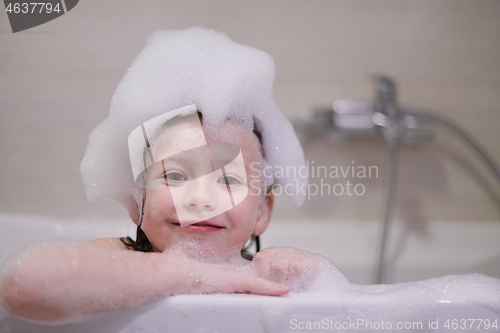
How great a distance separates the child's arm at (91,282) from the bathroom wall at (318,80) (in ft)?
2.02

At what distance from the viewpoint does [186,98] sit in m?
0.65

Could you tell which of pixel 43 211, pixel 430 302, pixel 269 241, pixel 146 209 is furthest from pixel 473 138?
pixel 43 211

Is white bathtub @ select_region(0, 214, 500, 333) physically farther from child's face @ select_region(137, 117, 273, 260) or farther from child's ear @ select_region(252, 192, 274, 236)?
child's ear @ select_region(252, 192, 274, 236)

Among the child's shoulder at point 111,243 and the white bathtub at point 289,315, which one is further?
the child's shoulder at point 111,243

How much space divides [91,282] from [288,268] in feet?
0.87

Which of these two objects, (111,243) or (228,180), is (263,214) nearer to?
(228,180)

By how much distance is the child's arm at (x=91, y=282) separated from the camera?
0.42 m

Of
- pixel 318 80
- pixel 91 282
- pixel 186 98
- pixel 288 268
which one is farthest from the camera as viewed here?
pixel 318 80

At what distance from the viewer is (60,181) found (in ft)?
3.52

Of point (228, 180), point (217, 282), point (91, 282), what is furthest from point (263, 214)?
point (91, 282)

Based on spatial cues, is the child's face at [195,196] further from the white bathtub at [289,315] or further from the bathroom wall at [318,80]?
the bathroom wall at [318,80]

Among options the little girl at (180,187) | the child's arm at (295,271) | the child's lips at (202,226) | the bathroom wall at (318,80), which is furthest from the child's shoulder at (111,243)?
the bathroom wall at (318,80)

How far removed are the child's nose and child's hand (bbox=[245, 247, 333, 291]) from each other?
0.11m

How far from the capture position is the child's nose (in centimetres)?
57
